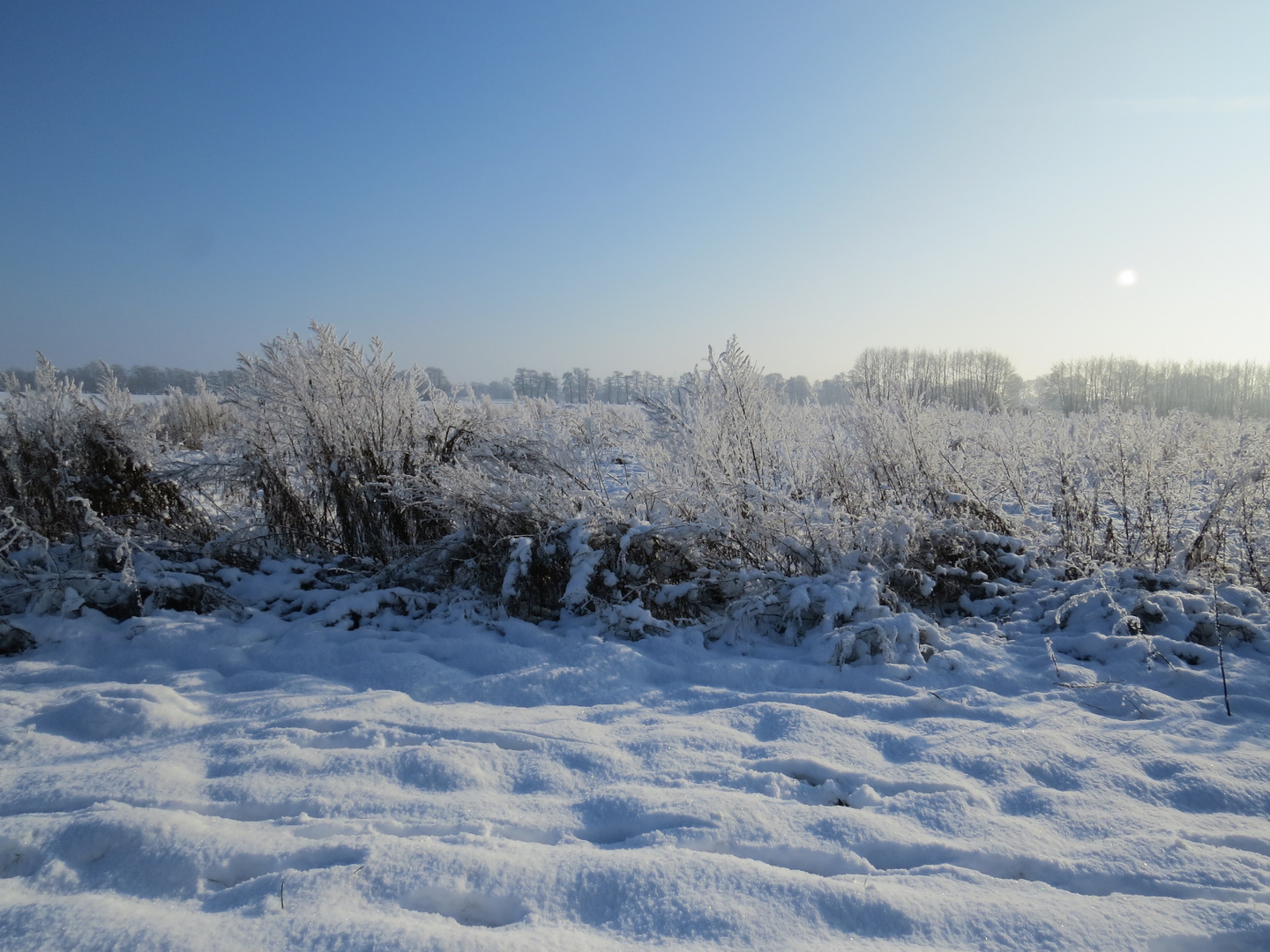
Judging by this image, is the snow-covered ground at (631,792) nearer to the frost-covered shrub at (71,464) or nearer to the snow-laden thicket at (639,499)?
the snow-laden thicket at (639,499)

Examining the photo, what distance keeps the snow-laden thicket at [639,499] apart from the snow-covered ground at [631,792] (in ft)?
1.75

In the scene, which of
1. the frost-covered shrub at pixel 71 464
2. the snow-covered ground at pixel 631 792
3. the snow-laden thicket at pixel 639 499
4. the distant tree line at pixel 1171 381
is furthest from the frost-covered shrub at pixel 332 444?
the distant tree line at pixel 1171 381

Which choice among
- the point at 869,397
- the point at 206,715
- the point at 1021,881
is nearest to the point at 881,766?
the point at 1021,881

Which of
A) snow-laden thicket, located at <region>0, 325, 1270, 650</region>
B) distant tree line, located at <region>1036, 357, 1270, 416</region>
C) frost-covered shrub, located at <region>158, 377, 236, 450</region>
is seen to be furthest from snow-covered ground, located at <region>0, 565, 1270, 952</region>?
distant tree line, located at <region>1036, 357, 1270, 416</region>

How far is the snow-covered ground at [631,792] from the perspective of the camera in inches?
53.2

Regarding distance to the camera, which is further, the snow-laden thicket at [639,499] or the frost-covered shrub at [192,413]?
the frost-covered shrub at [192,413]

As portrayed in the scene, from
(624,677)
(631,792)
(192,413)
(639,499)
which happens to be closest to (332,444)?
(639,499)

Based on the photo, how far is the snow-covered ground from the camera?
4.43ft

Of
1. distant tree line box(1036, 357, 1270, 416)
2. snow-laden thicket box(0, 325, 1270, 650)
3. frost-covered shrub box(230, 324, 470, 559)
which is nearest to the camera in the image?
snow-laden thicket box(0, 325, 1270, 650)

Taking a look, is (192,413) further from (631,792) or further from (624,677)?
(631,792)

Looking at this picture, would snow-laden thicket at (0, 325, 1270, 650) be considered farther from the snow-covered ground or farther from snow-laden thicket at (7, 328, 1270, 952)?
the snow-covered ground

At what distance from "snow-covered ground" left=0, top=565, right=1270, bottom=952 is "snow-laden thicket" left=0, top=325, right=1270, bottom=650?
0.53 metres

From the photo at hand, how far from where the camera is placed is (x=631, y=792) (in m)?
1.87

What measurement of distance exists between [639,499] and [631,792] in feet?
7.68
